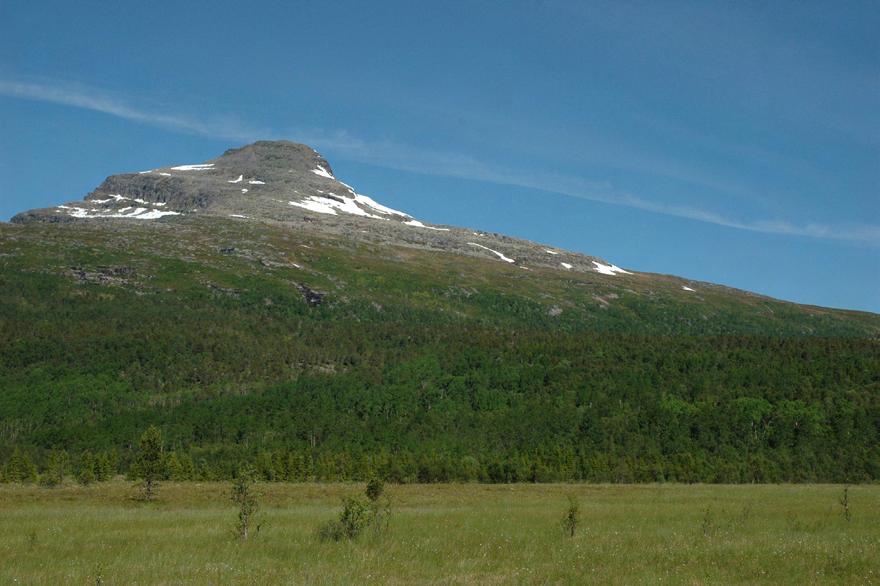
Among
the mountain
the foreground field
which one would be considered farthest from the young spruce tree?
the mountain

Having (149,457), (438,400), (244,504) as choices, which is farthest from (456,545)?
(438,400)

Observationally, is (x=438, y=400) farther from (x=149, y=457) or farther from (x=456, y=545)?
(x=456, y=545)

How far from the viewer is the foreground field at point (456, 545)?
26891 millimetres

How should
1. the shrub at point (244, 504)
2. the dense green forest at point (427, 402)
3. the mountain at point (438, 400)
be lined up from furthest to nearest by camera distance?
the mountain at point (438, 400)
the dense green forest at point (427, 402)
the shrub at point (244, 504)

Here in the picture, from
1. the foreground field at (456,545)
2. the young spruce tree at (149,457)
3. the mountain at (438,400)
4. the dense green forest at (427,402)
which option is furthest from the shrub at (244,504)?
the dense green forest at (427,402)

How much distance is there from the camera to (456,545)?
35750 mm

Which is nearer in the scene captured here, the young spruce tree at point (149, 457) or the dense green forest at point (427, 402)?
the young spruce tree at point (149, 457)

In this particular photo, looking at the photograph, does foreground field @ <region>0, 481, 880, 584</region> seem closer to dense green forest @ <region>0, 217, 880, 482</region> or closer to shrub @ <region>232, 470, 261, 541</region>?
shrub @ <region>232, 470, 261, 541</region>

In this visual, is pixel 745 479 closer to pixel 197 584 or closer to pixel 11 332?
pixel 197 584

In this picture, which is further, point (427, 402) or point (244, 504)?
point (427, 402)

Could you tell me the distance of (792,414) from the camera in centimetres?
12694

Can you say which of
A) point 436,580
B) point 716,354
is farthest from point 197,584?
point 716,354

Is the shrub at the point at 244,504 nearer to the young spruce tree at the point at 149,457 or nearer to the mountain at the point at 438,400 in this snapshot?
the young spruce tree at the point at 149,457

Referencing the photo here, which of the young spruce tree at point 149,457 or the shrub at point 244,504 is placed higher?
the shrub at point 244,504
